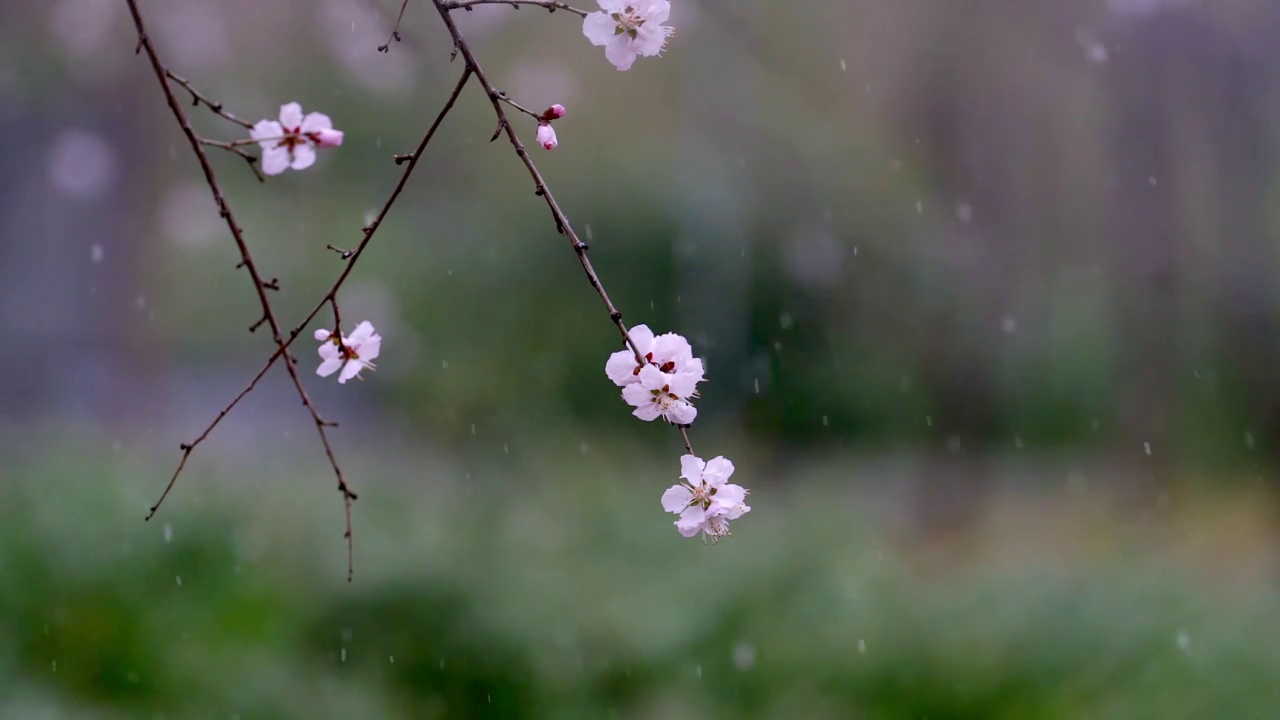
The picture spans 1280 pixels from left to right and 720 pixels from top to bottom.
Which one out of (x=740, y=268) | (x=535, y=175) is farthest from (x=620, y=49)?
(x=740, y=268)

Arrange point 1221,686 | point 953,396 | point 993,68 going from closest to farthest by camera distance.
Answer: point 1221,686 < point 993,68 < point 953,396

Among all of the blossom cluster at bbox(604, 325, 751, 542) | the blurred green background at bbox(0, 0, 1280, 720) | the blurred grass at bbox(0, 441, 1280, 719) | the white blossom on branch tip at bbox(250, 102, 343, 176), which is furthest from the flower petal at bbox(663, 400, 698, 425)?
the blurred green background at bbox(0, 0, 1280, 720)

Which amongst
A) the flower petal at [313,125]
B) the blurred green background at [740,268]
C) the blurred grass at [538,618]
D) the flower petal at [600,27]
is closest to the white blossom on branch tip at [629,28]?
the flower petal at [600,27]

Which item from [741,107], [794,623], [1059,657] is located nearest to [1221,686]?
[1059,657]

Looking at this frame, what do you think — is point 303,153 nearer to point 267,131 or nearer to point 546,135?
point 267,131

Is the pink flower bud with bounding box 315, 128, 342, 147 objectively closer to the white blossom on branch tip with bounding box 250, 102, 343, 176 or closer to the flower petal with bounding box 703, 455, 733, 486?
the white blossom on branch tip with bounding box 250, 102, 343, 176

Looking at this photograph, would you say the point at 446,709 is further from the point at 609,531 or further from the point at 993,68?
the point at 993,68

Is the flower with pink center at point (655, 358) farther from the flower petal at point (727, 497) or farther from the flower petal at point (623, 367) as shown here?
the flower petal at point (727, 497)

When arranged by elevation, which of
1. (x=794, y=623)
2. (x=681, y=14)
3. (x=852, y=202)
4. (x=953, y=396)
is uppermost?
(x=681, y=14)
